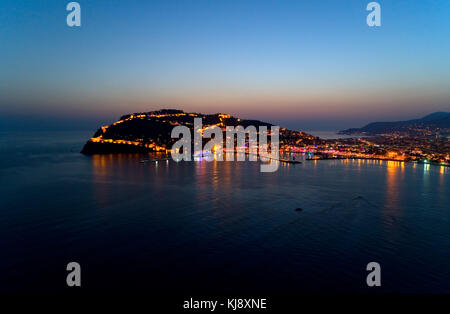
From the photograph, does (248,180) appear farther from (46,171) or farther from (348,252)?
(46,171)

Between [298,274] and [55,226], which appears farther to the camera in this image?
[55,226]

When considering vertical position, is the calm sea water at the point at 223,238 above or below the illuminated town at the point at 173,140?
below

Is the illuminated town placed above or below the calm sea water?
above

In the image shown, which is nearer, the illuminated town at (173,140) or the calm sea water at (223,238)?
the calm sea water at (223,238)

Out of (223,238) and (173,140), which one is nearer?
→ (223,238)

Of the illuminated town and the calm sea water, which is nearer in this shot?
the calm sea water

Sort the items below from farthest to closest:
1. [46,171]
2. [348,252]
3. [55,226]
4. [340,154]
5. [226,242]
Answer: [340,154]
[46,171]
[55,226]
[226,242]
[348,252]

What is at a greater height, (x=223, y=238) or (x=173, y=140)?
(x=173, y=140)
